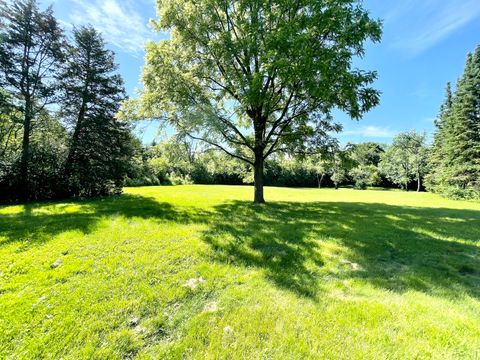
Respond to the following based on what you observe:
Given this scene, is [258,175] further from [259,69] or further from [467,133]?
[467,133]

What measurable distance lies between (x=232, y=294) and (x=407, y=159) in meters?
53.5

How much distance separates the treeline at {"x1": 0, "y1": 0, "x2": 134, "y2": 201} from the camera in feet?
40.4

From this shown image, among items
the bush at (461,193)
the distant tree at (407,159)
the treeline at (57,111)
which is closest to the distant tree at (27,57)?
the treeline at (57,111)

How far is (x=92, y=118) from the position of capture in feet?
47.8

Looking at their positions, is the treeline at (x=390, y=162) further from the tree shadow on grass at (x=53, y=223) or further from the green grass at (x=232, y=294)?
the green grass at (x=232, y=294)

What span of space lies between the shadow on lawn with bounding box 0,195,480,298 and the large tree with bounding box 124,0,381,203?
4.09 meters

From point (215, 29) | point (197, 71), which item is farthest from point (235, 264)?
point (215, 29)

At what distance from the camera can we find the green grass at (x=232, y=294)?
7.91 ft

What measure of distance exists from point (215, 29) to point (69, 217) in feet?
30.2

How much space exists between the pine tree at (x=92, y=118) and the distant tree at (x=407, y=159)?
49125 millimetres

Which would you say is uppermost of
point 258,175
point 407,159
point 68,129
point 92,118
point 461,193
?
point 407,159

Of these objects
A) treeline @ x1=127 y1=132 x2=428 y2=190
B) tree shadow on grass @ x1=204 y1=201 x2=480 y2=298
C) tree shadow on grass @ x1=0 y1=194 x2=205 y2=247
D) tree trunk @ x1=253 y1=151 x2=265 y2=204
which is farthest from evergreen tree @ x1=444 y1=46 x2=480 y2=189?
tree shadow on grass @ x1=0 y1=194 x2=205 y2=247

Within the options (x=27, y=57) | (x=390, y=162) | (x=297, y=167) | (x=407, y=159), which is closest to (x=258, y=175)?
(x=297, y=167)

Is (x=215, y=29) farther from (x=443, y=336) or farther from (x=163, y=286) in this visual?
(x=443, y=336)
